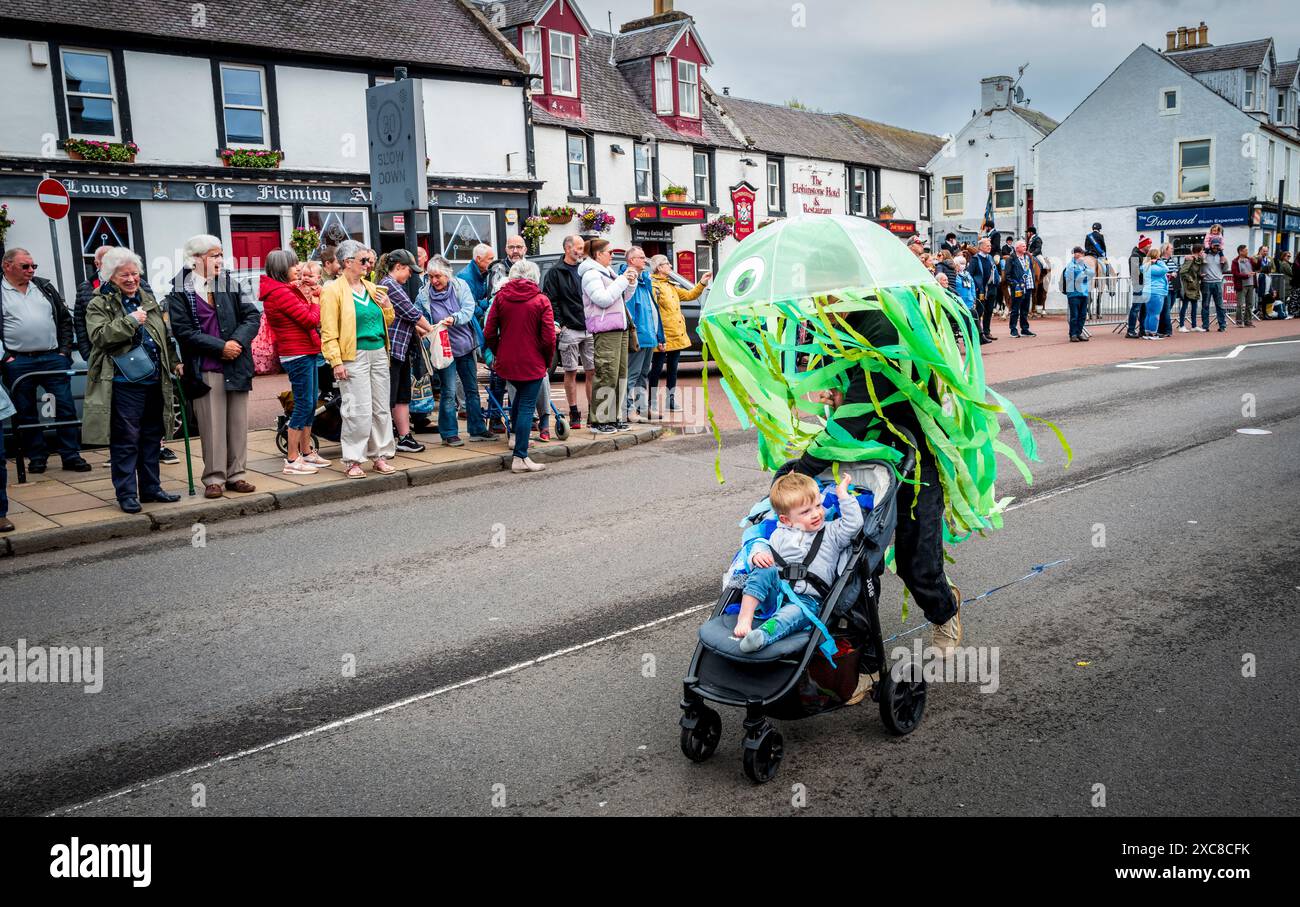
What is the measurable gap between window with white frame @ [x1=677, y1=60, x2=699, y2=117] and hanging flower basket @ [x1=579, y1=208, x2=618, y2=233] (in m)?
6.01

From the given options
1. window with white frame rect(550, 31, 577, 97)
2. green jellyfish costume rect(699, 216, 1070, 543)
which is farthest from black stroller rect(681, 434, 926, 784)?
window with white frame rect(550, 31, 577, 97)

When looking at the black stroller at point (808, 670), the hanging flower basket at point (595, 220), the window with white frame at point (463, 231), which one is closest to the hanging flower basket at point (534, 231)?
the window with white frame at point (463, 231)

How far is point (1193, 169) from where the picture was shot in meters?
40.2


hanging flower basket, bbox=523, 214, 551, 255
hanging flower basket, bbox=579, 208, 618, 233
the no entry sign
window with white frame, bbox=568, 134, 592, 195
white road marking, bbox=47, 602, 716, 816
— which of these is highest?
window with white frame, bbox=568, 134, 592, 195

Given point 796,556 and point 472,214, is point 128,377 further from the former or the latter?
point 472,214

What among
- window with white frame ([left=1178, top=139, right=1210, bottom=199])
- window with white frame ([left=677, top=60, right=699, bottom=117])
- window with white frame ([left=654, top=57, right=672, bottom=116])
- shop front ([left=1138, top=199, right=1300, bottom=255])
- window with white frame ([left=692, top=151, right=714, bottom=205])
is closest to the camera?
window with white frame ([left=654, top=57, right=672, bottom=116])

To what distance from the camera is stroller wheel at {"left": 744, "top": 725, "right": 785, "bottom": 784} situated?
3.92 m

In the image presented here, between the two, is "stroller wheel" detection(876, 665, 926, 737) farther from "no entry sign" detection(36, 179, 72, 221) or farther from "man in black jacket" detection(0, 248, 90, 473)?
"no entry sign" detection(36, 179, 72, 221)

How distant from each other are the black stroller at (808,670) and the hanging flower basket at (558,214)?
85.9 ft

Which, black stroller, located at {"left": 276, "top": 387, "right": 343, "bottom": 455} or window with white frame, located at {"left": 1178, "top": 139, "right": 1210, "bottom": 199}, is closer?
black stroller, located at {"left": 276, "top": 387, "right": 343, "bottom": 455}

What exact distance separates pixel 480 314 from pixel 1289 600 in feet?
28.4

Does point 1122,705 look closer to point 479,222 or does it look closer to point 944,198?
point 479,222

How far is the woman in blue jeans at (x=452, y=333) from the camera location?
11.1 metres

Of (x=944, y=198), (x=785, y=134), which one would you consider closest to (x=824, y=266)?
(x=785, y=134)
